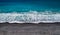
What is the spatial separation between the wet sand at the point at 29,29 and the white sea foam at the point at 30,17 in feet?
0.10

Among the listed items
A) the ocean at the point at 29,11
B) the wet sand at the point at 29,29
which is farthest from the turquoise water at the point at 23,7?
the wet sand at the point at 29,29

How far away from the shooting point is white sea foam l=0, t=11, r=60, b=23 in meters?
0.76

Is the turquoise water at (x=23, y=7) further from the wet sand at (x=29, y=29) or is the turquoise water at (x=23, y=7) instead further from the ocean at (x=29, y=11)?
the wet sand at (x=29, y=29)

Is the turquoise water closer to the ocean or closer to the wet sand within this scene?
the ocean

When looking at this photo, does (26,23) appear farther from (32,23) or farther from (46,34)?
(46,34)

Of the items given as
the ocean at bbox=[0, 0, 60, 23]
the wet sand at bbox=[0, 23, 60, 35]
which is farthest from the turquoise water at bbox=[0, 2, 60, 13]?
the wet sand at bbox=[0, 23, 60, 35]

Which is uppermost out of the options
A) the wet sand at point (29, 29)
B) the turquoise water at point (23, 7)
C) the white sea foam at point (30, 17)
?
the turquoise water at point (23, 7)

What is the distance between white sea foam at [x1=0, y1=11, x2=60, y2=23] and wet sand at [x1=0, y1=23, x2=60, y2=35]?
0.10ft

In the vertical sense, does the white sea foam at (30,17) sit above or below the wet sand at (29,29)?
above

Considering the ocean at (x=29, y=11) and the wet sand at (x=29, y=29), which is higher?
the ocean at (x=29, y=11)

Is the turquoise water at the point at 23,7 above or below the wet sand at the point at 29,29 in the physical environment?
above

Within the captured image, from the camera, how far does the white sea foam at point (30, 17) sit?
0.76 m

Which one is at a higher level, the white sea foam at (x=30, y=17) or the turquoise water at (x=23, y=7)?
the turquoise water at (x=23, y=7)

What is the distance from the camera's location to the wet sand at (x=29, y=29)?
0.76 m
